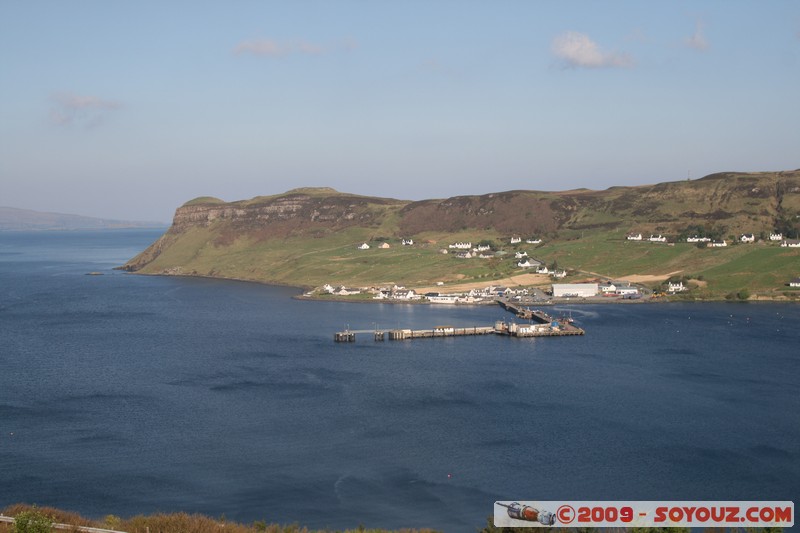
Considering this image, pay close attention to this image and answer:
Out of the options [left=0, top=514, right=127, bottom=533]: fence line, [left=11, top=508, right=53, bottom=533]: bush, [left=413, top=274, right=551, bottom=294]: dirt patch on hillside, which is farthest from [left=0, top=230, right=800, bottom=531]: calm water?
[left=413, top=274, right=551, bottom=294]: dirt patch on hillside

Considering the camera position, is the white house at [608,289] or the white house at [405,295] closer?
the white house at [608,289]

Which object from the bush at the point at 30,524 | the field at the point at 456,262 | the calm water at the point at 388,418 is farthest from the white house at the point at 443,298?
the bush at the point at 30,524

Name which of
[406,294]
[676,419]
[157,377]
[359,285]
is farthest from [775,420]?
[359,285]

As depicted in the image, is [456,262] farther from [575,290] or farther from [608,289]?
[608,289]

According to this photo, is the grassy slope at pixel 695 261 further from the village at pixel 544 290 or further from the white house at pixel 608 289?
the white house at pixel 608 289

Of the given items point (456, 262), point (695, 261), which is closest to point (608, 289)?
point (695, 261)
